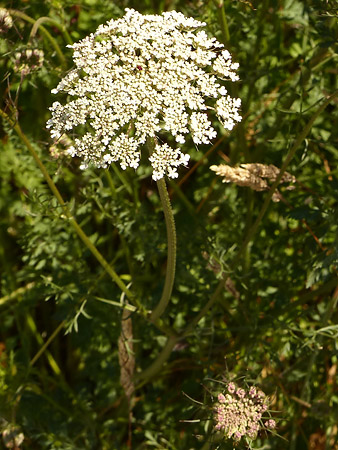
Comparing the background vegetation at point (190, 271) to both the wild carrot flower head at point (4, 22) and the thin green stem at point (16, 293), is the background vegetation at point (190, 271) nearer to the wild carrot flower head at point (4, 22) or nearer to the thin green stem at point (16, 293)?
the thin green stem at point (16, 293)

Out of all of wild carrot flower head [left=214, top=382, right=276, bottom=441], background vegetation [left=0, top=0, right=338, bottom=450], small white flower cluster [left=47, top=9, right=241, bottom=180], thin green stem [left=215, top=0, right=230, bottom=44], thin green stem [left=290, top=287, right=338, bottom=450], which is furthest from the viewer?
background vegetation [left=0, top=0, right=338, bottom=450]

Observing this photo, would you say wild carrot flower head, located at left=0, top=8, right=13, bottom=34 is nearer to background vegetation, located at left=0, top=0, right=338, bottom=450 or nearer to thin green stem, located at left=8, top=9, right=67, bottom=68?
thin green stem, located at left=8, top=9, right=67, bottom=68

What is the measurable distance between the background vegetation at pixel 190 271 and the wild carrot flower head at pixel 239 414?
575 mm

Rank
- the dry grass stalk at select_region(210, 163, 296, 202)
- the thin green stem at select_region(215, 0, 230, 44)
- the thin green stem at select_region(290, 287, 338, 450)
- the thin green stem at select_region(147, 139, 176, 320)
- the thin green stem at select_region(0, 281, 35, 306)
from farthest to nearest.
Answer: the thin green stem at select_region(0, 281, 35, 306) → the thin green stem at select_region(290, 287, 338, 450) → the thin green stem at select_region(215, 0, 230, 44) → the dry grass stalk at select_region(210, 163, 296, 202) → the thin green stem at select_region(147, 139, 176, 320)

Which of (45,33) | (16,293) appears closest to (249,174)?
(45,33)

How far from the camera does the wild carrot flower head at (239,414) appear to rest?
8.05ft

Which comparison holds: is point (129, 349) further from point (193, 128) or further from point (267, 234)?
point (193, 128)

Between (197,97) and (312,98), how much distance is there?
5.74 feet

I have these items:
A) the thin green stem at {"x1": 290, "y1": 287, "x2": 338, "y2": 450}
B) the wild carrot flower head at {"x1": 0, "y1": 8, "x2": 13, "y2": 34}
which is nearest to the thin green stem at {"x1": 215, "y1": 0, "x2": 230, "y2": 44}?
the wild carrot flower head at {"x1": 0, "y1": 8, "x2": 13, "y2": 34}

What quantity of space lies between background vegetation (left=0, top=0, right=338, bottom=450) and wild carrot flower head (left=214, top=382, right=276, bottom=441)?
1.88 feet

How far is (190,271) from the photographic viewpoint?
367 cm

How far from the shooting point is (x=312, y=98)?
378 centimetres

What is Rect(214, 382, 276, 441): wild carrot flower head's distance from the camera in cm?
246

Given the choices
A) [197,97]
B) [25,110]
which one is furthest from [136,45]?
[25,110]
